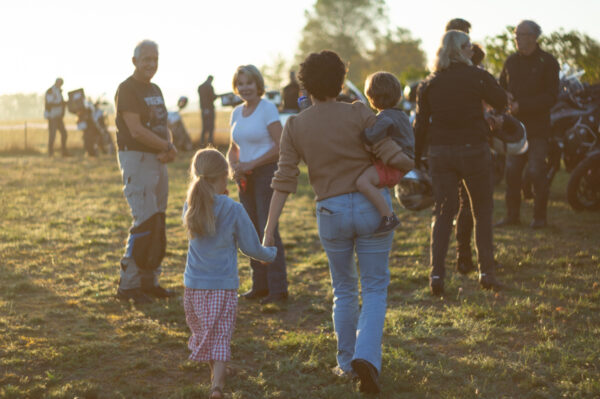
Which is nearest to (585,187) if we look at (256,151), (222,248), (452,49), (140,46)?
(452,49)

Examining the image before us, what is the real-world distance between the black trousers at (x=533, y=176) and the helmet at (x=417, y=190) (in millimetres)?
2161

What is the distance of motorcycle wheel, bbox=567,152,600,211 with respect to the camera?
870 centimetres

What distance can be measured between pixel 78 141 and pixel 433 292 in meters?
22.7

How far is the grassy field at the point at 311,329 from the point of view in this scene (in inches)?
163

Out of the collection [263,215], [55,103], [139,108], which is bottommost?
[263,215]

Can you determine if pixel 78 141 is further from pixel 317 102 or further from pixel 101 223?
pixel 317 102

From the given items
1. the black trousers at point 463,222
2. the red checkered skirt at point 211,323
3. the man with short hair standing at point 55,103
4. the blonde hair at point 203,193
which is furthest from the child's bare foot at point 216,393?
the man with short hair standing at point 55,103

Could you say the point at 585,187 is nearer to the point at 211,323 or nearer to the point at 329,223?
the point at 329,223

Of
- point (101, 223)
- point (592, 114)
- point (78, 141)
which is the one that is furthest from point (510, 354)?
point (78, 141)

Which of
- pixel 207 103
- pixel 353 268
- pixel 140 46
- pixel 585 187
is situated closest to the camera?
pixel 353 268

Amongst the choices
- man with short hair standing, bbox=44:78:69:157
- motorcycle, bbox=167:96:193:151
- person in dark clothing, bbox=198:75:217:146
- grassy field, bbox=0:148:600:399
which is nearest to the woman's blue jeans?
grassy field, bbox=0:148:600:399

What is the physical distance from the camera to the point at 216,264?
400cm

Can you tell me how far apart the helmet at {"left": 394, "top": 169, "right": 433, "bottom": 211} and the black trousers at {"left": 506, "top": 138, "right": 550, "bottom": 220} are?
2161 millimetres

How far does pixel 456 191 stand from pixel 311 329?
1579 millimetres
